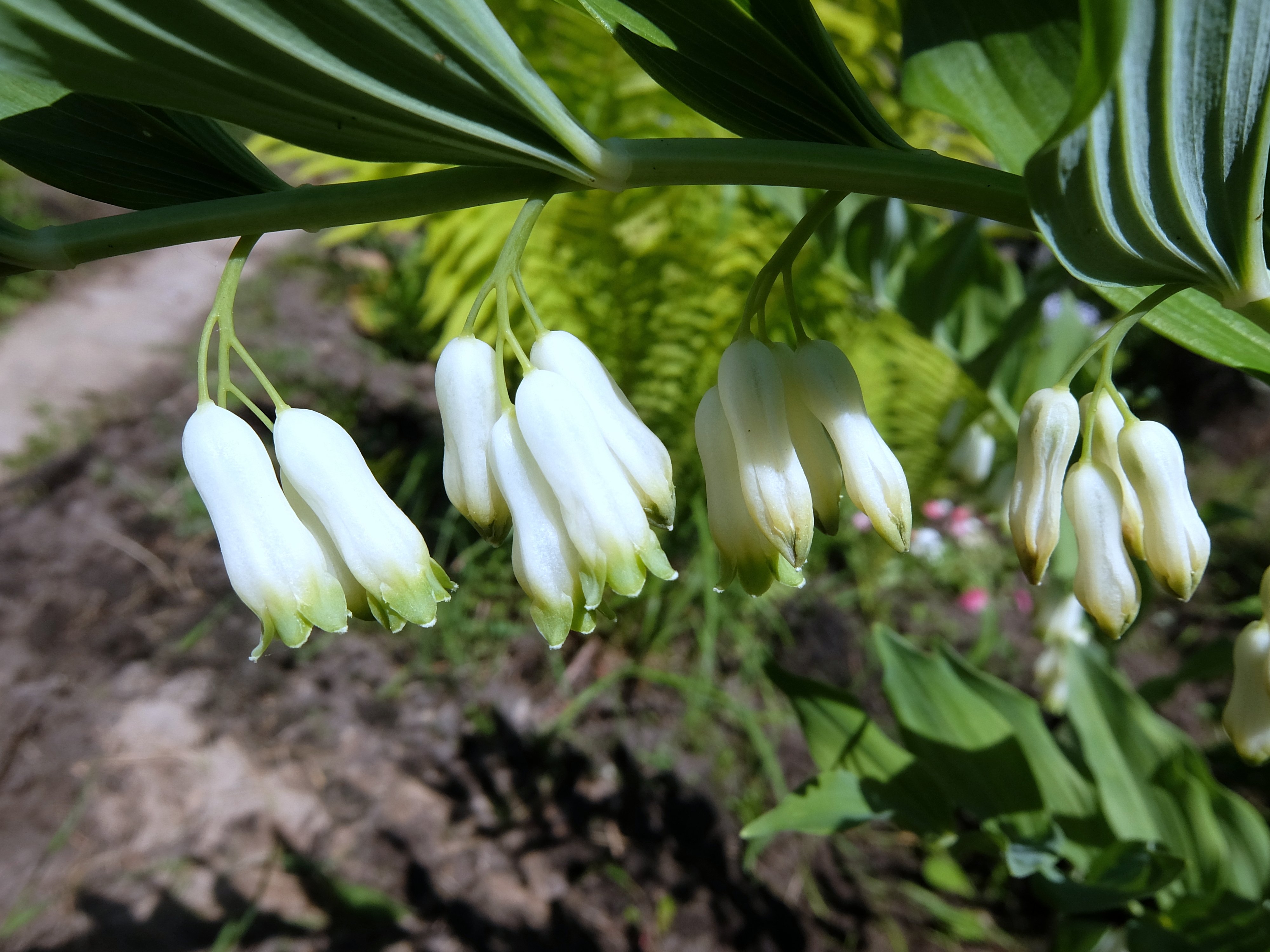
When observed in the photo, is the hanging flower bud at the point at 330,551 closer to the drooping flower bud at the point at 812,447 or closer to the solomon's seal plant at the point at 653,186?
the solomon's seal plant at the point at 653,186

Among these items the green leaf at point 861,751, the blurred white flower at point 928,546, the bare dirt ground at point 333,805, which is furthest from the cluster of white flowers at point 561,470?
the blurred white flower at point 928,546

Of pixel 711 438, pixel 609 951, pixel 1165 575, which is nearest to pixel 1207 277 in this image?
pixel 1165 575

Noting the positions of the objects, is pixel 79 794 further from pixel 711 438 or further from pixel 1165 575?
pixel 1165 575

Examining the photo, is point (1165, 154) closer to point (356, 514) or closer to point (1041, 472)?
point (1041, 472)

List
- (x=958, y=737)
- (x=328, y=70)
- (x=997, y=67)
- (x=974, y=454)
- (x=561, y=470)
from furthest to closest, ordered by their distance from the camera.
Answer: (x=974, y=454) → (x=958, y=737) → (x=997, y=67) → (x=561, y=470) → (x=328, y=70)

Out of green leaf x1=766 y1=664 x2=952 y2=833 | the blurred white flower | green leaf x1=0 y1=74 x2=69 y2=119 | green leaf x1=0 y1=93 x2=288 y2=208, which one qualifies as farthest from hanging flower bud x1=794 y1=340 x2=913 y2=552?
the blurred white flower

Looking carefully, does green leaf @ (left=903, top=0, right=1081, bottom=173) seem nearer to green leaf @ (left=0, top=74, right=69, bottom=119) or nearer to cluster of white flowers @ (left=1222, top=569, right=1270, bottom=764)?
cluster of white flowers @ (left=1222, top=569, right=1270, bottom=764)

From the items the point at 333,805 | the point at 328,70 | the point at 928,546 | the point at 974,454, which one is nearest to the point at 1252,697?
the point at 328,70
